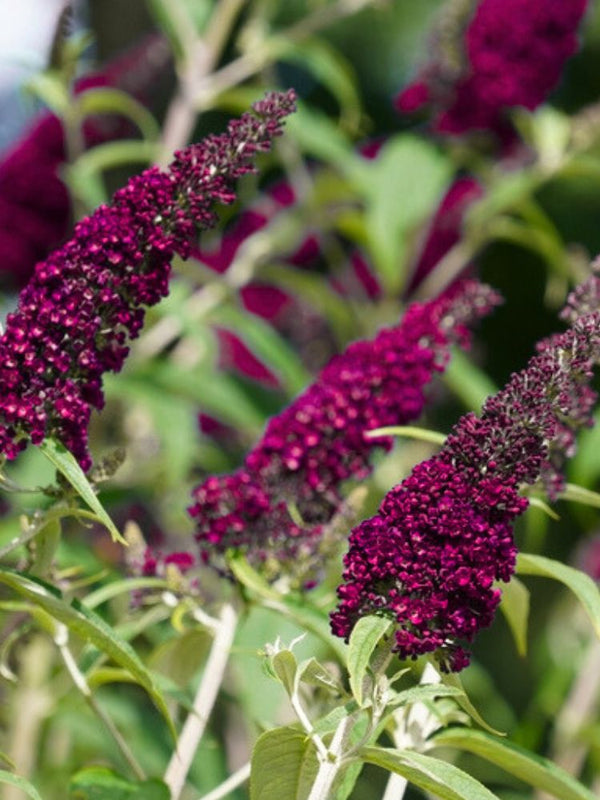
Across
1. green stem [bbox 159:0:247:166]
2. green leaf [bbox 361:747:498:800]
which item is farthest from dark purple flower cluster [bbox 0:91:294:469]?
green stem [bbox 159:0:247:166]

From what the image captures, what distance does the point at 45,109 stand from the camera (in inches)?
105

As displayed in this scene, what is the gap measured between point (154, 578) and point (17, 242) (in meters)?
1.22

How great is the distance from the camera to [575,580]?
1118 mm

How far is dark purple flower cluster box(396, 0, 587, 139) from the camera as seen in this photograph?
7.64ft

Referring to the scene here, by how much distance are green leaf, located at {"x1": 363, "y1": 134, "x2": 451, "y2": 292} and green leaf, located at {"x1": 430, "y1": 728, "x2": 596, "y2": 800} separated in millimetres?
1326

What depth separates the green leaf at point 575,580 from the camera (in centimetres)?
110

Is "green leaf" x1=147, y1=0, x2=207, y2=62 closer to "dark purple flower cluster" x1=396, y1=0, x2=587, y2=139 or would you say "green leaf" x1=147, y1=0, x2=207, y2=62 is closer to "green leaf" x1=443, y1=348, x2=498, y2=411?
"dark purple flower cluster" x1=396, y1=0, x2=587, y2=139

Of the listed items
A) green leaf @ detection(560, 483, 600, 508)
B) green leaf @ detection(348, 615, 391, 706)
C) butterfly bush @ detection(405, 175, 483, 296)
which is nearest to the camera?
green leaf @ detection(348, 615, 391, 706)

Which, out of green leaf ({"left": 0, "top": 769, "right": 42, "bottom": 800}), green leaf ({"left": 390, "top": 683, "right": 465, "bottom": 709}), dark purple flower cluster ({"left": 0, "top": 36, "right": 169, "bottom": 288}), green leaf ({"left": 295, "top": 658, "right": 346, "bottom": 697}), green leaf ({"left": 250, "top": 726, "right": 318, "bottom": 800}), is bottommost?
green leaf ({"left": 0, "top": 769, "right": 42, "bottom": 800})

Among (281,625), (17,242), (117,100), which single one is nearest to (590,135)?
(117,100)

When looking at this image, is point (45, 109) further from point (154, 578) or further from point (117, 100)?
point (154, 578)

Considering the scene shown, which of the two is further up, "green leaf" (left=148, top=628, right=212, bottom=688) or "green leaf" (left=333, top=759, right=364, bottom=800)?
"green leaf" (left=148, top=628, right=212, bottom=688)

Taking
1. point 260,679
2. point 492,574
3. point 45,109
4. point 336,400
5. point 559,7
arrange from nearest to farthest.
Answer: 1. point 492,574
2. point 336,400
3. point 260,679
4. point 559,7
5. point 45,109

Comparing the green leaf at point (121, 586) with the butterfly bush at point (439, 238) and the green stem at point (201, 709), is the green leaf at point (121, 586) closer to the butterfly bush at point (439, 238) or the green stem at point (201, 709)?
the green stem at point (201, 709)
